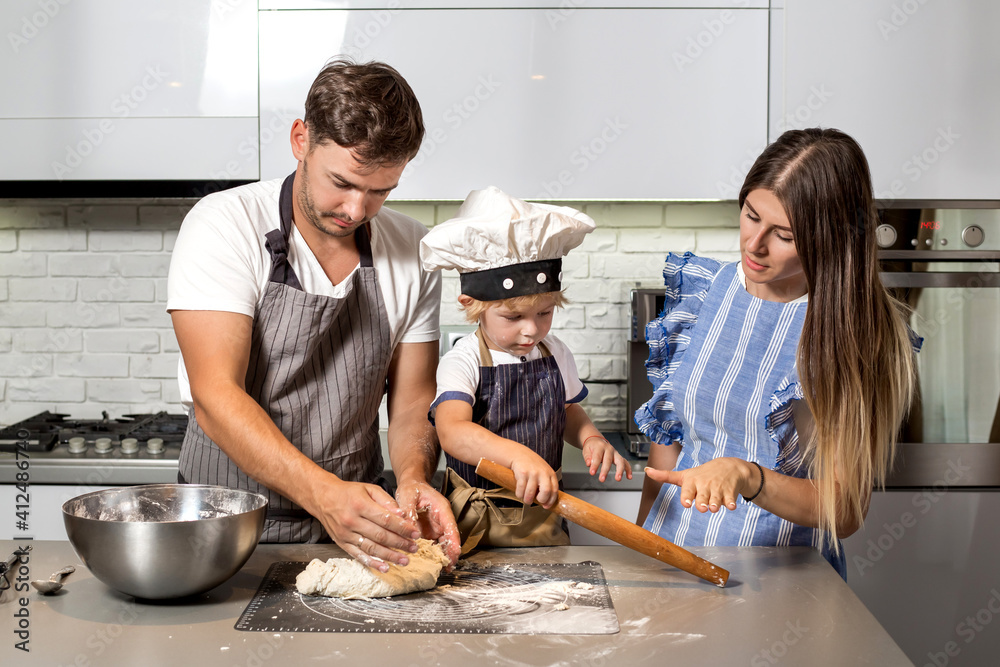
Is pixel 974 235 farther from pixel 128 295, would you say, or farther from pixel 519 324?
pixel 128 295

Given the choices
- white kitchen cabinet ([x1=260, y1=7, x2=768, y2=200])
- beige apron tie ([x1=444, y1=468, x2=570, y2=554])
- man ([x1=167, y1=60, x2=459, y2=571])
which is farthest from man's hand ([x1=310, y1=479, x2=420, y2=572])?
white kitchen cabinet ([x1=260, y1=7, x2=768, y2=200])

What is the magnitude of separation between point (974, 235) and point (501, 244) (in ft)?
4.79

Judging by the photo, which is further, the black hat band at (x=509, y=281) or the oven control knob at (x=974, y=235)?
the oven control knob at (x=974, y=235)

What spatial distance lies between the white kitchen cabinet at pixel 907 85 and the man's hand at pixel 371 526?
1.60 meters

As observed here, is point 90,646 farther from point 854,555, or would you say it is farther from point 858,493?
point 854,555

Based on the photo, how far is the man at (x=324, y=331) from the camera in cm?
117

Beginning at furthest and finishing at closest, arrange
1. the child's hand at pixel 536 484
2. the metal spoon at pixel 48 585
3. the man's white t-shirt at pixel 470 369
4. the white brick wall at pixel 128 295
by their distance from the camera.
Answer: the white brick wall at pixel 128 295
the man's white t-shirt at pixel 470 369
the child's hand at pixel 536 484
the metal spoon at pixel 48 585

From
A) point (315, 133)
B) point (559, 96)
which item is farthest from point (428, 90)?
point (315, 133)

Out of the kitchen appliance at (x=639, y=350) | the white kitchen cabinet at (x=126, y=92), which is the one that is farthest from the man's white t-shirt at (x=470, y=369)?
the white kitchen cabinet at (x=126, y=92)

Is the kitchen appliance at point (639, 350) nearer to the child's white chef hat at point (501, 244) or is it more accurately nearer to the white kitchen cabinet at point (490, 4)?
the white kitchen cabinet at point (490, 4)

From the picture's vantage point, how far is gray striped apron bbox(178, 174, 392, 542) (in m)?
1.34

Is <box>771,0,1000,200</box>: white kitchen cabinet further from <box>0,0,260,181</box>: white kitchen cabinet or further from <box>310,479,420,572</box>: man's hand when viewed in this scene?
<box>310,479,420,572</box>: man's hand

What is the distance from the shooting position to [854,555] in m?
2.09

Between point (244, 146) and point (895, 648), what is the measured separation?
189 centimetres
